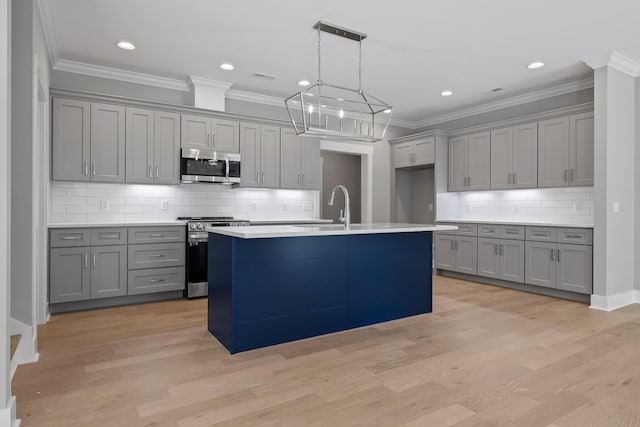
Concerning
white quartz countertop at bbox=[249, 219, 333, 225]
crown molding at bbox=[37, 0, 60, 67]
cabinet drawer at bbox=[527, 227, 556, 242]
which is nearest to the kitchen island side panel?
cabinet drawer at bbox=[527, 227, 556, 242]

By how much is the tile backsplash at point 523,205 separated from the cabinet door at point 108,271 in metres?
4.61

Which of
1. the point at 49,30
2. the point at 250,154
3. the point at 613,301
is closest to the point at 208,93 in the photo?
the point at 250,154

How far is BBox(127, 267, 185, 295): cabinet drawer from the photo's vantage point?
4438mm

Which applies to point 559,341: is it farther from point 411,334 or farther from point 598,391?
point 411,334

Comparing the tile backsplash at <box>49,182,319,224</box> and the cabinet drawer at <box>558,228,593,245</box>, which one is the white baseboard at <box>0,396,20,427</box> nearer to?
the tile backsplash at <box>49,182,319,224</box>

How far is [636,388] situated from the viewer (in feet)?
7.88

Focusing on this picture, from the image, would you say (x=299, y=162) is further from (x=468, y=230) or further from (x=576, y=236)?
(x=576, y=236)

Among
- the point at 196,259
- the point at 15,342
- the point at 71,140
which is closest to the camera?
the point at 15,342

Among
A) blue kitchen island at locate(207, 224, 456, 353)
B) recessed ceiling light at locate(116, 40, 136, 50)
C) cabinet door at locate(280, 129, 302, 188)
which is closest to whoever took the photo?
blue kitchen island at locate(207, 224, 456, 353)

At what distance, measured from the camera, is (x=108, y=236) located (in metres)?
4.29

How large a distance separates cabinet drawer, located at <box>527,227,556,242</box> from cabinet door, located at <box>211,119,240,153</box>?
13.0ft

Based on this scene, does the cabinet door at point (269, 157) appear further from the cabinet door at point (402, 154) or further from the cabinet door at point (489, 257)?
the cabinet door at point (489, 257)

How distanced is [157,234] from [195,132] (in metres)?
1.36

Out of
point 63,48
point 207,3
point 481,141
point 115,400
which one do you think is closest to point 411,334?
point 115,400
